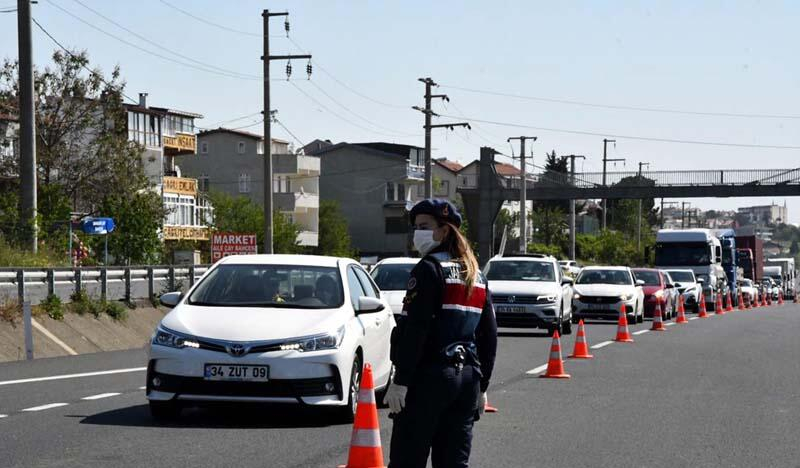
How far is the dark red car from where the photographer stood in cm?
4282

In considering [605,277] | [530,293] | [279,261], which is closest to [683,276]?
[605,277]

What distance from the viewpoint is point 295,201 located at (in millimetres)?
113938

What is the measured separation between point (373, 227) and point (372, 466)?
126 m

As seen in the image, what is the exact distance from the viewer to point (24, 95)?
29391 millimetres

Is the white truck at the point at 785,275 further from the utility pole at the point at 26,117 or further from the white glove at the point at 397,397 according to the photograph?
the white glove at the point at 397,397

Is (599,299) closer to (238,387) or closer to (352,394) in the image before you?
(352,394)

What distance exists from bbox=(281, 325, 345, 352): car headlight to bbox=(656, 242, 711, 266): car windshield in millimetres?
43881

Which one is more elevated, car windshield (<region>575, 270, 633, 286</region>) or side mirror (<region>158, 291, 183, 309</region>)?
side mirror (<region>158, 291, 183, 309</region>)

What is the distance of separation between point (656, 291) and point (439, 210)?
120ft

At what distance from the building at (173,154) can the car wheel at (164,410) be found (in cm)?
8115

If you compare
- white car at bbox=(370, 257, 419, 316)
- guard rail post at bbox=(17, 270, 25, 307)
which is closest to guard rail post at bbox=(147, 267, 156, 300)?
guard rail post at bbox=(17, 270, 25, 307)

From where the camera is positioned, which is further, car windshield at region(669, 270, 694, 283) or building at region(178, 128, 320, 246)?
building at region(178, 128, 320, 246)

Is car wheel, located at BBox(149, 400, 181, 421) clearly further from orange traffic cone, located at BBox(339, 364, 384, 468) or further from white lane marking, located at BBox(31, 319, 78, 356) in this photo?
white lane marking, located at BBox(31, 319, 78, 356)

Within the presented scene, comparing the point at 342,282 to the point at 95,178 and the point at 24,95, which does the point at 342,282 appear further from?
the point at 95,178
